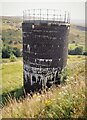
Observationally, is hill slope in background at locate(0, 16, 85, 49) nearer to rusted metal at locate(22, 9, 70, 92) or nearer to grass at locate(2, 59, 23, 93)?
grass at locate(2, 59, 23, 93)

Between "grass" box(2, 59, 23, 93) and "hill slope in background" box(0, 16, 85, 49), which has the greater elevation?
"hill slope in background" box(0, 16, 85, 49)

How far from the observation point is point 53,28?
16.3m

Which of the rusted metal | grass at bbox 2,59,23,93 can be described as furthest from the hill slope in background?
the rusted metal

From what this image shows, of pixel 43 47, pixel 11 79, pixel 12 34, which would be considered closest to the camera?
pixel 43 47

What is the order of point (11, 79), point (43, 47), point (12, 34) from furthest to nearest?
point (12, 34) → point (11, 79) → point (43, 47)

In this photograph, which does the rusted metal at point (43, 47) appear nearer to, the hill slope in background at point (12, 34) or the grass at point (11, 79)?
the grass at point (11, 79)

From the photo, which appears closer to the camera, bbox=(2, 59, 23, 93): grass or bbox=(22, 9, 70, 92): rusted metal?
bbox=(22, 9, 70, 92): rusted metal

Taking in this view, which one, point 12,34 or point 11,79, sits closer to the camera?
point 11,79

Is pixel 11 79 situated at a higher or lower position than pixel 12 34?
lower

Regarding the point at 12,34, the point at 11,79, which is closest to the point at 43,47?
the point at 11,79

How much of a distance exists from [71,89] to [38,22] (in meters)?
10.3

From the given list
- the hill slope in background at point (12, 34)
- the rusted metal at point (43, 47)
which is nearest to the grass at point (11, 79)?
the rusted metal at point (43, 47)

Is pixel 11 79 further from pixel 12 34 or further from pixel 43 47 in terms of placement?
pixel 12 34

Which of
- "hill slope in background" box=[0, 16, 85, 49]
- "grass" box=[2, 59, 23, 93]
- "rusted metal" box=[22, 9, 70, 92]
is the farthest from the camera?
"hill slope in background" box=[0, 16, 85, 49]
